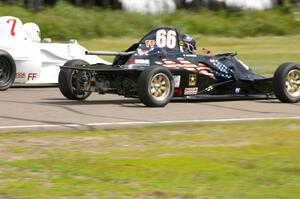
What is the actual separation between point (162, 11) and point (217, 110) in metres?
25.4

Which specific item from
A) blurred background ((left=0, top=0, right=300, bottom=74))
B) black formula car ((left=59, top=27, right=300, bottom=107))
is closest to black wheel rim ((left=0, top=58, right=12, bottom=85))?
black formula car ((left=59, top=27, right=300, bottom=107))

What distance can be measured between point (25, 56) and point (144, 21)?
781 inches

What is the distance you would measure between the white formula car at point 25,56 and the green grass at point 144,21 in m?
14.7

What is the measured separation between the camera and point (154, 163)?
779cm

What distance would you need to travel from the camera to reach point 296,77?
13812mm

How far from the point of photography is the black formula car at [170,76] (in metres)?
13.0

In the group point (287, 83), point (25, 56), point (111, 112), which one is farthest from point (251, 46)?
point (111, 112)

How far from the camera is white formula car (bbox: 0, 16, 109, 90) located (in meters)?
16.0

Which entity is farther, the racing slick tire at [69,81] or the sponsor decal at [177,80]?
the racing slick tire at [69,81]

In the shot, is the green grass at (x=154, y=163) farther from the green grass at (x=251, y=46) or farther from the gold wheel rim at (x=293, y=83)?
the green grass at (x=251, y=46)

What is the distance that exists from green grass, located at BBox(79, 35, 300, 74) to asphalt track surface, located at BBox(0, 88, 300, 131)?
37.0 ft

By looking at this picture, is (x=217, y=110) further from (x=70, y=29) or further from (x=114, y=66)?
(x=70, y=29)

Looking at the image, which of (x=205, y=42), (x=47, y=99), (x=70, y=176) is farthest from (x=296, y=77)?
(x=205, y=42)

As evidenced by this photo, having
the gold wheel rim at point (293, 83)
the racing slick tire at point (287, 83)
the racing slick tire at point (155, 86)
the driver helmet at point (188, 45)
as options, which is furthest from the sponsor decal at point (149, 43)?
the gold wheel rim at point (293, 83)
